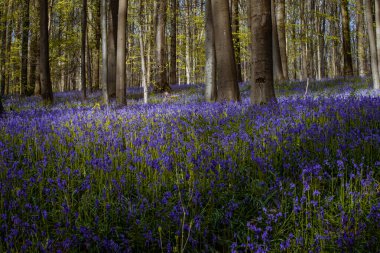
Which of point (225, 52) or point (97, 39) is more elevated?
point (97, 39)

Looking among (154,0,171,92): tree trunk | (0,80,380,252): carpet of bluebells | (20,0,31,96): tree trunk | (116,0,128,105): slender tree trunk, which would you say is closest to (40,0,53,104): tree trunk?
(116,0,128,105): slender tree trunk

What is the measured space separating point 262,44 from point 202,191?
15.7ft

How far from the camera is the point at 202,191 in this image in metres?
3.10

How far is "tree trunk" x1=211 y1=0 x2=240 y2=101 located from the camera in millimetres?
8766

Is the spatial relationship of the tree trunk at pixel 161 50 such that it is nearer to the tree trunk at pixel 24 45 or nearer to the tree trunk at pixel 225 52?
the tree trunk at pixel 225 52

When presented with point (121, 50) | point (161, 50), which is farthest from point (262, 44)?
point (161, 50)

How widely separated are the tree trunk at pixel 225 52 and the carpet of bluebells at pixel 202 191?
316 centimetres

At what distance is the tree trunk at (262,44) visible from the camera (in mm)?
7055

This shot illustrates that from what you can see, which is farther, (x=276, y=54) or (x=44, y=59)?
(x=276, y=54)

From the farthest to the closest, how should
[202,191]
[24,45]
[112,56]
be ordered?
1. [24,45]
2. [112,56]
3. [202,191]

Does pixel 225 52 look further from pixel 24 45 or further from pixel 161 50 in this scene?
pixel 24 45

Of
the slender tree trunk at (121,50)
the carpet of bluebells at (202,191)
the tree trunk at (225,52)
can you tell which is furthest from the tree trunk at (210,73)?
the carpet of bluebells at (202,191)

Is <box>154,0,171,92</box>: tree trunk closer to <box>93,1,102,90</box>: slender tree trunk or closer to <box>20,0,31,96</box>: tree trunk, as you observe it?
<box>93,1,102,90</box>: slender tree trunk

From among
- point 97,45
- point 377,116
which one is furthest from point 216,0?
point 97,45
